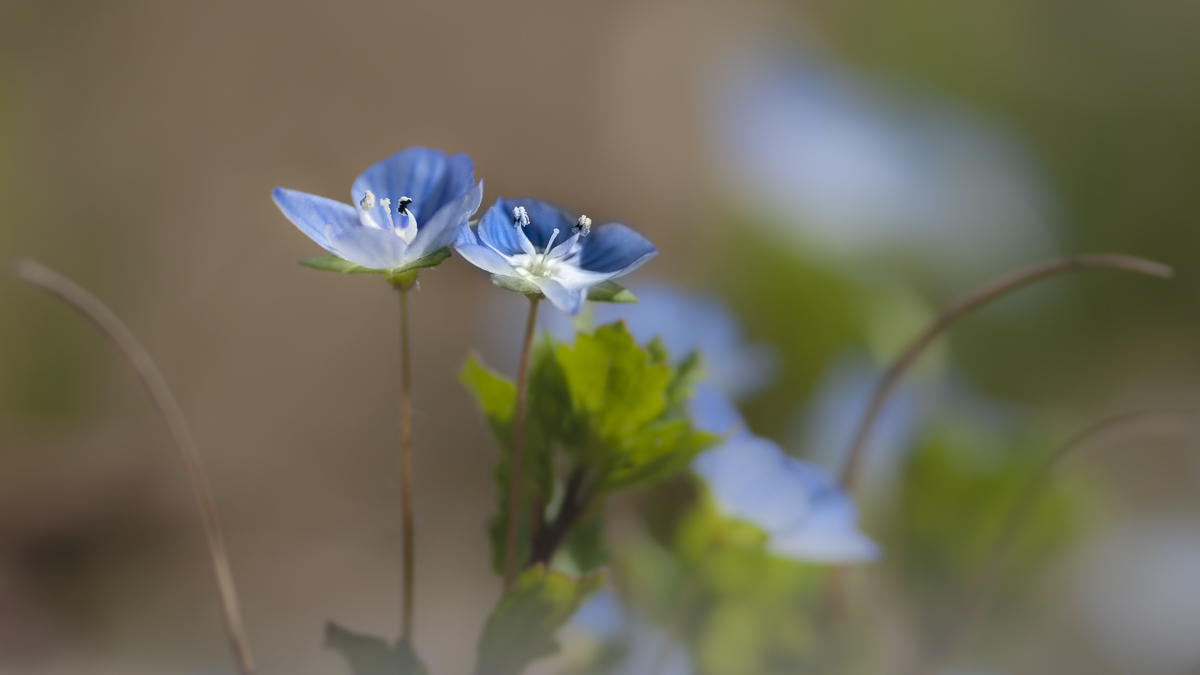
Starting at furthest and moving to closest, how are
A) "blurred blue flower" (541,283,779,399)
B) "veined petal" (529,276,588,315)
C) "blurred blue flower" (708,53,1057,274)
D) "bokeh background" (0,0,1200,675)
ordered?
1. "blurred blue flower" (708,53,1057,274)
2. "bokeh background" (0,0,1200,675)
3. "blurred blue flower" (541,283,779,399)
4. "veined petal" (529,276,588,315)

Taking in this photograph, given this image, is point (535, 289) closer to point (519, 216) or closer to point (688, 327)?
point (519, 216)

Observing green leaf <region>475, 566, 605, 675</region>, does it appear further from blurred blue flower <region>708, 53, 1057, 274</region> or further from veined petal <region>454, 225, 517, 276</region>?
blurred blue flower <region>708, 53, 1057, 274</region>

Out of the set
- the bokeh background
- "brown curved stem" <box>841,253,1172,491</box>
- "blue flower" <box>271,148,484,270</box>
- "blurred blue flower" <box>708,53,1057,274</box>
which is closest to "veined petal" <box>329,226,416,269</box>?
"blue flower" <box>271,148,484,270</box>

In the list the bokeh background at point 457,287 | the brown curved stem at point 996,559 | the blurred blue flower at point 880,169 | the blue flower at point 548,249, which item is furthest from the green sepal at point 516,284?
the blurred blue flower at point 880,169

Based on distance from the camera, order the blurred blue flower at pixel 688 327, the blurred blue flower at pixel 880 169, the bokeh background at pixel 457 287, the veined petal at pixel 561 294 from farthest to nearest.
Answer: the blurred blue flower at pixel 880 169 → the bokeh background at pixel 457 287 → the blurred blue flower at pixel 688 327 → the veined petal at pixel 561 294

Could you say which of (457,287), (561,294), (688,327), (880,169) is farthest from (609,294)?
(880,169)

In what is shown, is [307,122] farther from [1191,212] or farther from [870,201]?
[1191,212]

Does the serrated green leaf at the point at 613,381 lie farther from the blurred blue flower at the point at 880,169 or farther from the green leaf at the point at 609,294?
the blurred blue flower at the point at 880,169
